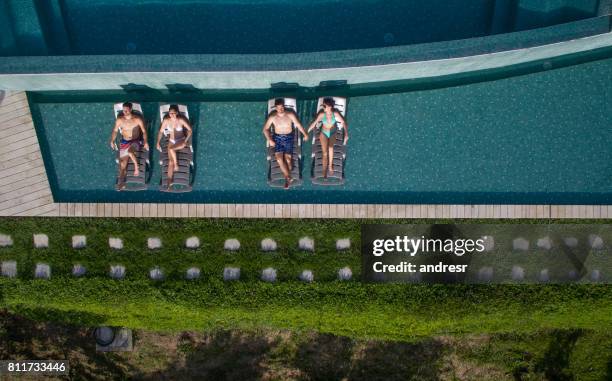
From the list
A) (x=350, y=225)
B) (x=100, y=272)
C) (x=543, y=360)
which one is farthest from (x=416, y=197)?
(x=100, y=272)

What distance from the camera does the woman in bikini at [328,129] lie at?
11158 mm

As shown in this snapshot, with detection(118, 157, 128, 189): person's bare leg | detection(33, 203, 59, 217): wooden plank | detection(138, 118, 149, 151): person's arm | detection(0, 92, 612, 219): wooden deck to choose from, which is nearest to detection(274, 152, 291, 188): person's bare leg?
detection(0, 92, 612, 219): wooden deck

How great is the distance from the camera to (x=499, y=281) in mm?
12359

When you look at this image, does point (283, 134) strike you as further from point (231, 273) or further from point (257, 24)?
point (231, 273)

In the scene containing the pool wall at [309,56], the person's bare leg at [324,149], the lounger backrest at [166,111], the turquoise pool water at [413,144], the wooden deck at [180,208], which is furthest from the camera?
the wooden deck at [180,208]

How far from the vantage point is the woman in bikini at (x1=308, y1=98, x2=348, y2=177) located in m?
11.2

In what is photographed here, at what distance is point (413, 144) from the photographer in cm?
1209

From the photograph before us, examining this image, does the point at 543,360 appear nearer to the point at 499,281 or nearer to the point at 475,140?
the point at 499,281

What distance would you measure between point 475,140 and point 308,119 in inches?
162

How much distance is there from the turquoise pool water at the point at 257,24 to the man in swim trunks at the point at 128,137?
5.56ft

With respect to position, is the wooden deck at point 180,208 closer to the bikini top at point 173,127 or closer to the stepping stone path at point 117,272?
the stepping stone path at point 117,272

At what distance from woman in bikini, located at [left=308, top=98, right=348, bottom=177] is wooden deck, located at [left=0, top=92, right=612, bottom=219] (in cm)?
119

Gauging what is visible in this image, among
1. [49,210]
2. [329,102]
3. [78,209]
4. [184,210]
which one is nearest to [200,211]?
[184,210]

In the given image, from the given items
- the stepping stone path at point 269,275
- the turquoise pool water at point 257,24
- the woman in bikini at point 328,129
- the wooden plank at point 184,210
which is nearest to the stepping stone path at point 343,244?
the stepping stone path at point 269,275
